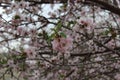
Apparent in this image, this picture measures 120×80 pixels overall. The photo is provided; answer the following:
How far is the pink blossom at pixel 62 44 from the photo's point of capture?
2.96 metres

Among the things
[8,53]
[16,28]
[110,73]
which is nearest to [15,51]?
[8,53]

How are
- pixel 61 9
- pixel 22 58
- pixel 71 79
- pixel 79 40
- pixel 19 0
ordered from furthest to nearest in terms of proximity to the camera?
pixel 71 79
pixel 61 9
pixel 79 40
pixel 19 0
pixel 22 58

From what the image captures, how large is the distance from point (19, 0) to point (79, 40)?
0.91 meters

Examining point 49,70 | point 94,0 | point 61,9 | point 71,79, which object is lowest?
point 71,79

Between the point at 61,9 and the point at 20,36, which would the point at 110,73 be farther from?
the point at 20,36

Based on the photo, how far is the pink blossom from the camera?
2956 millimetres

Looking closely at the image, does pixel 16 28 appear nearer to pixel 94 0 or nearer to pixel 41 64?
pixel 41 64

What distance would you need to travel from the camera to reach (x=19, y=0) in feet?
14.3

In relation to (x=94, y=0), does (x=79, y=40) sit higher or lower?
lower

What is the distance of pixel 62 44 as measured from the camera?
3.04m

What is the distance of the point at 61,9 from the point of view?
537cm

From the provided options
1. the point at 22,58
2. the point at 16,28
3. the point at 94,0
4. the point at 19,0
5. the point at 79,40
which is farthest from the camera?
the point at 16,28

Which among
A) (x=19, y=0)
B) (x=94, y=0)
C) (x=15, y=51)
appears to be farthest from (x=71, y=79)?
(x=94, y=0)

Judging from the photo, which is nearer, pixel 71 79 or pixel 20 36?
pixel 20 36
